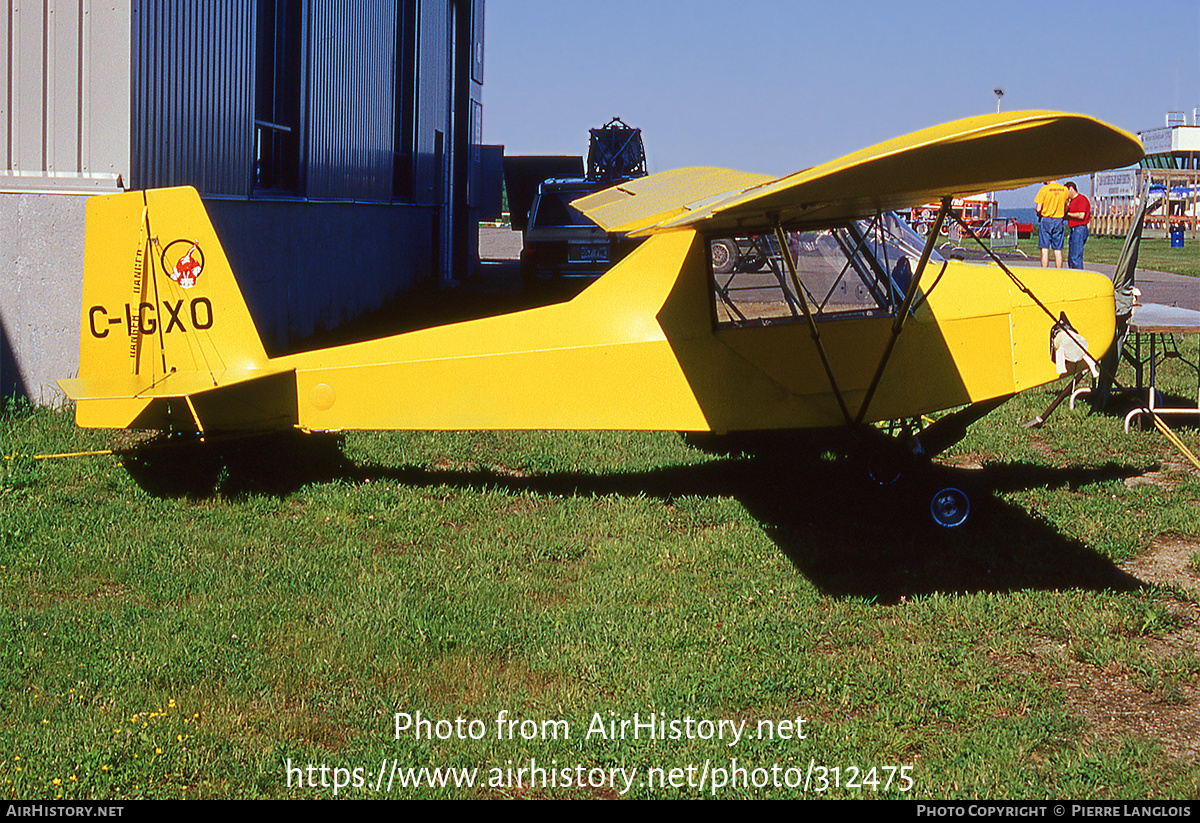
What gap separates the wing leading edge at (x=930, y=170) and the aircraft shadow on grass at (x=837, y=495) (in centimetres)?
185

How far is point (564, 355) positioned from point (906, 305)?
2041 mm

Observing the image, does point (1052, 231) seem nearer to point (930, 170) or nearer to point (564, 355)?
point (564, 355)

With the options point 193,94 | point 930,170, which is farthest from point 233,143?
point 930,170

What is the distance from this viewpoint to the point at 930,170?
4.57 metres

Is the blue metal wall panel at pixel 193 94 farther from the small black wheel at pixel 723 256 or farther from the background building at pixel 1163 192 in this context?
the background building at pixel 1163 192

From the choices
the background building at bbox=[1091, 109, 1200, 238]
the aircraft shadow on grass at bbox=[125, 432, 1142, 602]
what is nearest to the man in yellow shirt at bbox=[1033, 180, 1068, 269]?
the aircraft shadow on grass at bbox=[125, 432, 1142, 602]

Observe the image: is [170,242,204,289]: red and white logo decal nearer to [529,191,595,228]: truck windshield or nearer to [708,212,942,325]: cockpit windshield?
[708,212,942,325]: cockpit windshield

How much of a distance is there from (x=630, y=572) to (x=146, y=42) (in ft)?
18.7

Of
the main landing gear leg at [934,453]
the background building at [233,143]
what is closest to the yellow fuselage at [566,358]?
the main landing gear leg at [934,453]

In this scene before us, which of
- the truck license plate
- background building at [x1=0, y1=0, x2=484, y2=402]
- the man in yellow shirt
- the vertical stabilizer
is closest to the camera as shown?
the vertical stabilizer

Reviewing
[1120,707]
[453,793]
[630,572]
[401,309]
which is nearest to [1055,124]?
[1120,707]

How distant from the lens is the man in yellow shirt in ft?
56.3

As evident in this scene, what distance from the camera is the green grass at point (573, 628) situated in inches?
144

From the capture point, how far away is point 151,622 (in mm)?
4617
